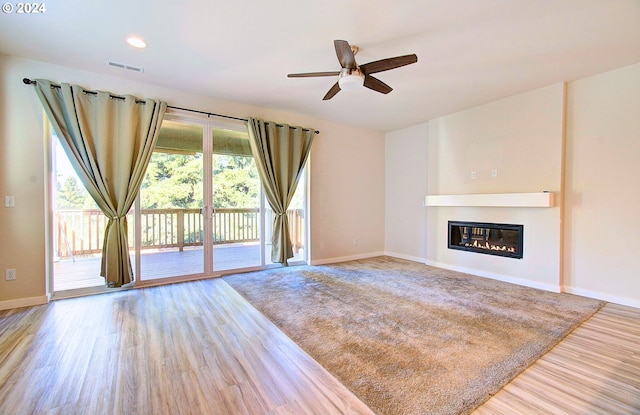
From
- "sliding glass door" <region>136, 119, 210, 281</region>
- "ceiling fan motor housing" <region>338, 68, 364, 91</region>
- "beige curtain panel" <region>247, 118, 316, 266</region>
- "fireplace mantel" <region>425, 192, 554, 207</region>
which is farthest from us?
"beige curtain panel" <region>247, 118, 316, 266</region>

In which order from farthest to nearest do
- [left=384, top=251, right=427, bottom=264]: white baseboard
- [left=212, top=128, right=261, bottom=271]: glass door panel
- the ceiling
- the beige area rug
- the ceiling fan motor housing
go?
[left=384, top=251, right=427, bottom=264]: white baseboard → [left=212, top=128, right=261, bottom=271]: glass door panel → the ceiling fan motor housing → the ceiling → the beige area rug

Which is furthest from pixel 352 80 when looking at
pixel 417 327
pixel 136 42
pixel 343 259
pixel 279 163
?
pixel 343 259

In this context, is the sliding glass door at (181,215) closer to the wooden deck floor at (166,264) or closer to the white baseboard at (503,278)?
the wooden deck floor at (166,264)

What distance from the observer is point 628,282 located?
3066 millimetres

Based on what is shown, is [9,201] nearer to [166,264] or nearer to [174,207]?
[174,207]

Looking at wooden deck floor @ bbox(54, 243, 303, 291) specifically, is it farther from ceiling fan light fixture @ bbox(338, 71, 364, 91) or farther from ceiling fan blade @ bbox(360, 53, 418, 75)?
Result: ceiling fan blade @ bbox(360, 53, 418, 75)

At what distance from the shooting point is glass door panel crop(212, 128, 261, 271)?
4230 millimetres

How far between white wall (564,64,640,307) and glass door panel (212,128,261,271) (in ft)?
14.4

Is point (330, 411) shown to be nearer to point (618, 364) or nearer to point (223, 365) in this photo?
point (223, 365)

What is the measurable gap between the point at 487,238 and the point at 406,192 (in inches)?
67.6

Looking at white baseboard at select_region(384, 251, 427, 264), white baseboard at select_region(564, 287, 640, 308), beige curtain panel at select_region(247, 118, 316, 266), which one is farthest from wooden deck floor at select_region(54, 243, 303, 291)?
white baseboard at select_region(564, 287, 640, 308)

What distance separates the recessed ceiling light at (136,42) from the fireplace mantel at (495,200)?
4520 millimetres

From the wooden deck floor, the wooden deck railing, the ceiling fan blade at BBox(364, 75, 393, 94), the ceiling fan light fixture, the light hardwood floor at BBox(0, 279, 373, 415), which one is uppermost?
the ceiling fan blade at BBox(364, 75, 393, 94)

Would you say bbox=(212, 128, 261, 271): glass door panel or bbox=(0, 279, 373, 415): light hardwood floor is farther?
bbox=(212, 128, 261, 271): glass door panel
